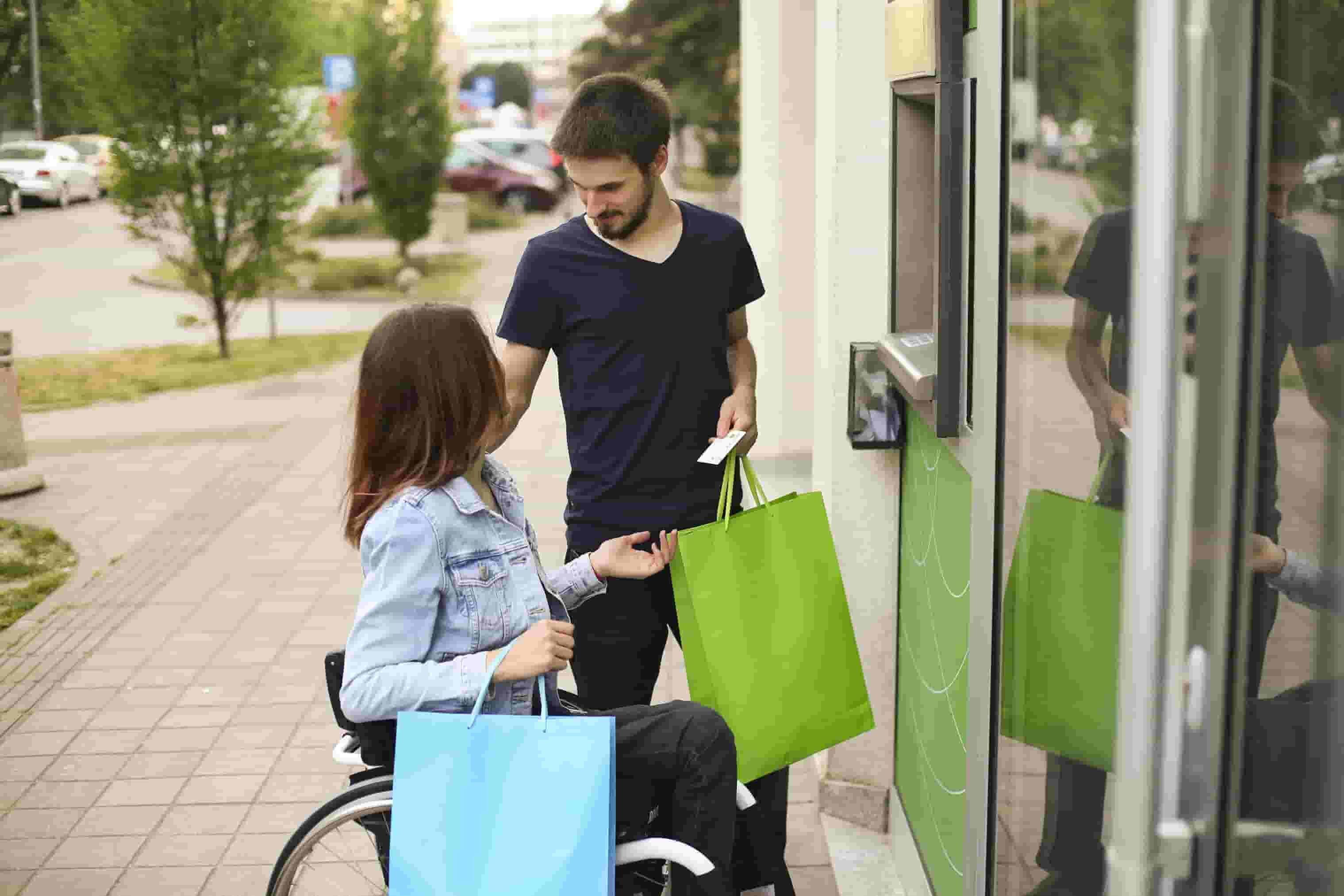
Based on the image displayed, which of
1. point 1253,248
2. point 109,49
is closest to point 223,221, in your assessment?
point 109,49

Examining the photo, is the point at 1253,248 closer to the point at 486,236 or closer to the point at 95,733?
the point at 95,733

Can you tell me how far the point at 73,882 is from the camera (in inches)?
160

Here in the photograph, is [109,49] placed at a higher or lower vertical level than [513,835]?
higher

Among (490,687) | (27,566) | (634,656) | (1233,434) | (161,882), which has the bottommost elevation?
(161,882)

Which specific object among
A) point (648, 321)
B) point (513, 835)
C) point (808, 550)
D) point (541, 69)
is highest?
point (541, 69)

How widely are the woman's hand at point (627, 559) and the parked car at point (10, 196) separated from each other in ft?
28.7

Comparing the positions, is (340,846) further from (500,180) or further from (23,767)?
(500,180)

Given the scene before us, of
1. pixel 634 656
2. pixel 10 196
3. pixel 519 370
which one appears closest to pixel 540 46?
pixel 10 196

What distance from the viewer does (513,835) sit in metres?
2.36

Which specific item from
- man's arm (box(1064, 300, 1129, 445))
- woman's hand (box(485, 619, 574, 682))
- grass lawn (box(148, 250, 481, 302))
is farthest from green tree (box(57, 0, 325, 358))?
man's arm (box(1064, 300, 1129, 445))

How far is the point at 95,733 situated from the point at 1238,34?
4.67 m

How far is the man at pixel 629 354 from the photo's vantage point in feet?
10.5

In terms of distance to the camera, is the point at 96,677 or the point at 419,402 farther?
the point at 96,677

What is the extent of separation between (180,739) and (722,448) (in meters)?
2.75
